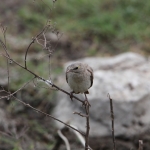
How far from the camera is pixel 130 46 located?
8.95 metres

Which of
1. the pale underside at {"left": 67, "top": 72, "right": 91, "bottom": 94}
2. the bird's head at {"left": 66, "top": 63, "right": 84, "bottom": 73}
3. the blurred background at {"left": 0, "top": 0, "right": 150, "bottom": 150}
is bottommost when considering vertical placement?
the pale underside at {"left": 67, "top": 72, "right": 91, "bottom": 94}

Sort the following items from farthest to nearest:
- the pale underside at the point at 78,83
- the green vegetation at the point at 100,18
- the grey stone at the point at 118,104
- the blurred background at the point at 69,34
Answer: the green vegetation at the point at 100,18 < the blurred background at the point at 69,34 < the grey stone at the point at 118,104 < the pale underside at the point at 78,83

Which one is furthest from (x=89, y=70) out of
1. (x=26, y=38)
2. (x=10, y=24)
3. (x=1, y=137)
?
(x=10, y=24)

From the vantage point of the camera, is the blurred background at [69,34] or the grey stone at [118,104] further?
the blurred background at [69,34]

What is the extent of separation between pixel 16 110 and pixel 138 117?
2.16m

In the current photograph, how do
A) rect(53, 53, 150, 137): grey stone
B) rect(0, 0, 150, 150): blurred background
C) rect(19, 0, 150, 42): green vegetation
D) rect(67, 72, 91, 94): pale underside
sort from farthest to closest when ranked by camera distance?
rect(19, 0, 150, 42): green vegetation → rect(0, 0, 150, 150): blurred background → rect(53, 53, 150, 137): grey stone → rect(67, 72, 91, 94): pale underside

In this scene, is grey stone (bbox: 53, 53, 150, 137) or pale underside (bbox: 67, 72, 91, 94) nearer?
pale underside (bbox: 67, 72, 91, 94)

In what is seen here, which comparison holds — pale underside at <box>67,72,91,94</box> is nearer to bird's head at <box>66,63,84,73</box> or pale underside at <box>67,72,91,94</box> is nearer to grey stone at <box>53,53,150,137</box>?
bird's head at <box>66,63,84,73</box>

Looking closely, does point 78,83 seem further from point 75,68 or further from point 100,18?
point 100,18

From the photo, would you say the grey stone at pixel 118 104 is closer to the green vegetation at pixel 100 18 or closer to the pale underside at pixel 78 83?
the pale underside at pixel 78 83

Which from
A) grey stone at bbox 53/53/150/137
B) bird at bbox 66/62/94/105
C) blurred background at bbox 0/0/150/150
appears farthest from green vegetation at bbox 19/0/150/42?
bird at bbox 66/62/94/105

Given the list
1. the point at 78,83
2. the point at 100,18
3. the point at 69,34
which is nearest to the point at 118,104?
the point at 78,83

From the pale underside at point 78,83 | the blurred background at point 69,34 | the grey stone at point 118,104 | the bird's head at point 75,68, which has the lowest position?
the pale underside at point 78,83

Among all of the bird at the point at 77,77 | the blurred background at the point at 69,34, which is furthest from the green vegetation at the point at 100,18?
the bird at the point at 77,77
